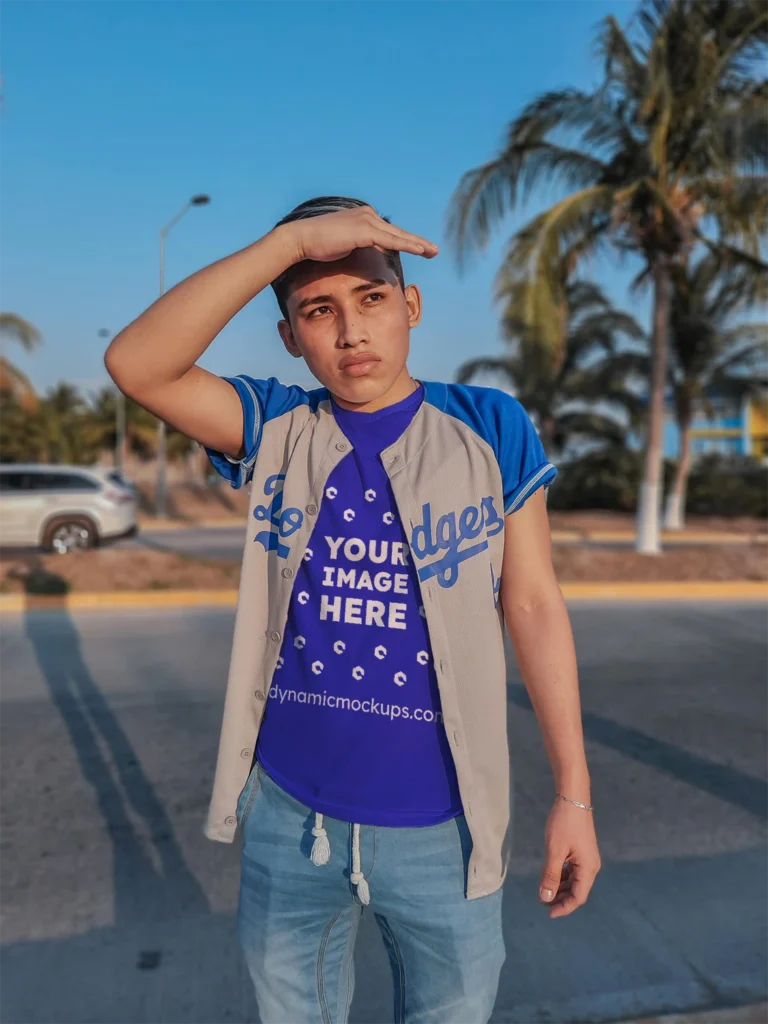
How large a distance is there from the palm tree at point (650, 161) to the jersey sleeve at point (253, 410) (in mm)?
10069

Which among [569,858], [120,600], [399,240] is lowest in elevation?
[120,600]

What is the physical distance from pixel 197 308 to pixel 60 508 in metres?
13.2

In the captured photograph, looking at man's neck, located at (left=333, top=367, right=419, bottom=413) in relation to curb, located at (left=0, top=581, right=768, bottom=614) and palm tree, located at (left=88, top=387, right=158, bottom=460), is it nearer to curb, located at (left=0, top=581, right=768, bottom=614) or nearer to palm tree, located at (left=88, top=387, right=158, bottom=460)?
curb, located at (left=0, top=581, right=768, bottom=614)

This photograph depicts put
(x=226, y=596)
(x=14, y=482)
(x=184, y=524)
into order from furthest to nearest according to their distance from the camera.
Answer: (x=184, y=524), (x=14, y=482), (x=226, y=596)

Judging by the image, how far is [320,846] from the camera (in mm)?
1369

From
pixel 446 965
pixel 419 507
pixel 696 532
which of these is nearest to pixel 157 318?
pixel 419 507

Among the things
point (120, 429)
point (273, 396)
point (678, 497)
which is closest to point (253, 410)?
point (273, 396)

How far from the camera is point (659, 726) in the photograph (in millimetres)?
5133

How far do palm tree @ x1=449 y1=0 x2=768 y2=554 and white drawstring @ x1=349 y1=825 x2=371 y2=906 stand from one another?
10.4m

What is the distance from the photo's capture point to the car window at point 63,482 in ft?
45.6

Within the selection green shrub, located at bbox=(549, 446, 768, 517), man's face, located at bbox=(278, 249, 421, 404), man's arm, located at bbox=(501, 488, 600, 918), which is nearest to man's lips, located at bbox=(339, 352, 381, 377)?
man's face, located at bbox=(278, 249, 421, 404)

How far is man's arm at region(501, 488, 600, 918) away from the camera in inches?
56.6

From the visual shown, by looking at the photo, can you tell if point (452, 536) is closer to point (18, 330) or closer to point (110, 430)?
point (18, 330)

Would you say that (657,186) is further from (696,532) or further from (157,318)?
(157,318)
